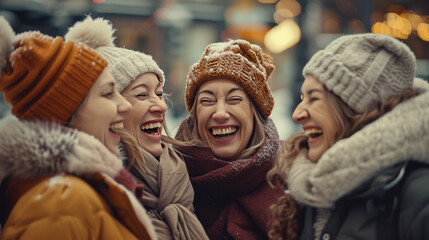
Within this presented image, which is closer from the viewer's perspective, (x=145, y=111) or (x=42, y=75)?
(x=42, y=75)

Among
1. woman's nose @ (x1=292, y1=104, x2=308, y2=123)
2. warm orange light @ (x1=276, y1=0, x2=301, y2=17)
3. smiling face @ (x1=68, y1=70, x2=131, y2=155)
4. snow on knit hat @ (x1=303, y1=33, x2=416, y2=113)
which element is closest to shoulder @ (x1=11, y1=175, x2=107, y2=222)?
smiling face @ (x1=68, y1=70, x2=131, y2=155)

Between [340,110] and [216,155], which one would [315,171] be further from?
[216,155]

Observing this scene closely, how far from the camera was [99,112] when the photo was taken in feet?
6.15

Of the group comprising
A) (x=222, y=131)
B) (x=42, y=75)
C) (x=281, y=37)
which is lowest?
(x=281, y=37)

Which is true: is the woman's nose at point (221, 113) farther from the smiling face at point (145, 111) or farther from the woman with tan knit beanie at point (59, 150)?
the woman with tan knit beanie at point (59, 150)

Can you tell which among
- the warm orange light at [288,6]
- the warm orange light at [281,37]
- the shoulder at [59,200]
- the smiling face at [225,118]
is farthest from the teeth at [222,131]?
the warm orange light at [288,6]

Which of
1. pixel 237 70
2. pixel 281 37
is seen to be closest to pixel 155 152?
pixel 237 70

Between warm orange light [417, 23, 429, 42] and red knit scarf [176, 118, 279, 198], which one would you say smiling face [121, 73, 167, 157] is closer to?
red knit scarf [176, 118, 279, 198]

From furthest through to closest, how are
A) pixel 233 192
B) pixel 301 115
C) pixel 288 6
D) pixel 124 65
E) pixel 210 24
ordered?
pixel 210 24 < pixel 288 6 < pixel 233 192 < pixel 124 65 < pixel 301 115

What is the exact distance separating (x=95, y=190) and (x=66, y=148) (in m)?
0.22

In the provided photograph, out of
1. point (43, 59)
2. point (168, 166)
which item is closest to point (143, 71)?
point (168, 166)

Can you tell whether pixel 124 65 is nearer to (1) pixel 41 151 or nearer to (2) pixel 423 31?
(1) pixel 41 151

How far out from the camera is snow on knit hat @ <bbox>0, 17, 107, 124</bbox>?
5.68 feet

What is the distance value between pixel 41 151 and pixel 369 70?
1.42 m
